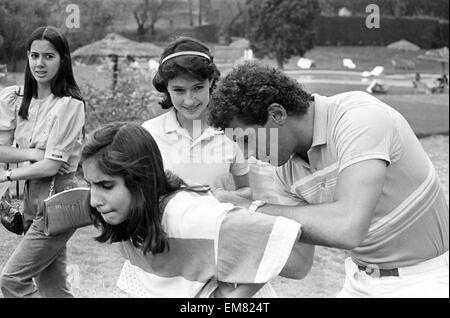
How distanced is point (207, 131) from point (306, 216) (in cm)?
79

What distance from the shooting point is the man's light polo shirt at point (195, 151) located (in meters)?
2.29

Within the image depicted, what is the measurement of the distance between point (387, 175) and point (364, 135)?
19 cm

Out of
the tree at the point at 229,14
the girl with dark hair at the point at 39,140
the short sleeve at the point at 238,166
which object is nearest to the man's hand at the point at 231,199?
the short sleeve at the point at 238,166

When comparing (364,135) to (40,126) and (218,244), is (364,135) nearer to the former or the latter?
(218,244)

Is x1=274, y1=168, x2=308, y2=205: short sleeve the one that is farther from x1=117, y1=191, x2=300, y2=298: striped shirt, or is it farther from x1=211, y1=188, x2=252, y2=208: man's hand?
x1=117, y1=191, x2=300, y2=298: striped shirt

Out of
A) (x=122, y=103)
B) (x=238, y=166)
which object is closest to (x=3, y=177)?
(x=238, y=166)

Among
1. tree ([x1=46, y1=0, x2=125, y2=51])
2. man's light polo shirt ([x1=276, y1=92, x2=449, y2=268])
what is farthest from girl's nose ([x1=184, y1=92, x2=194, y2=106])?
tree ([x1=46, y1=0, x2=125, y2=51])

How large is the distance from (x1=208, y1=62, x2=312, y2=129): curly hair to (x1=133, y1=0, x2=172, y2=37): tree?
2118 mm

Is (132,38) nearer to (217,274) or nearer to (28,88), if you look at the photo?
(28,88)

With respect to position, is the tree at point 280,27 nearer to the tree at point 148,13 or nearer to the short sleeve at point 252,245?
the tree at point 148,13

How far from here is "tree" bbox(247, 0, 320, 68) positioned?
5496 millimetres

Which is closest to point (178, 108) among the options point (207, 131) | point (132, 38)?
point (207, 131)

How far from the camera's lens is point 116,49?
4250mm

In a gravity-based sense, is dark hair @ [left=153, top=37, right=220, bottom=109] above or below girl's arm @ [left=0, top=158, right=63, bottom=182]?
above
